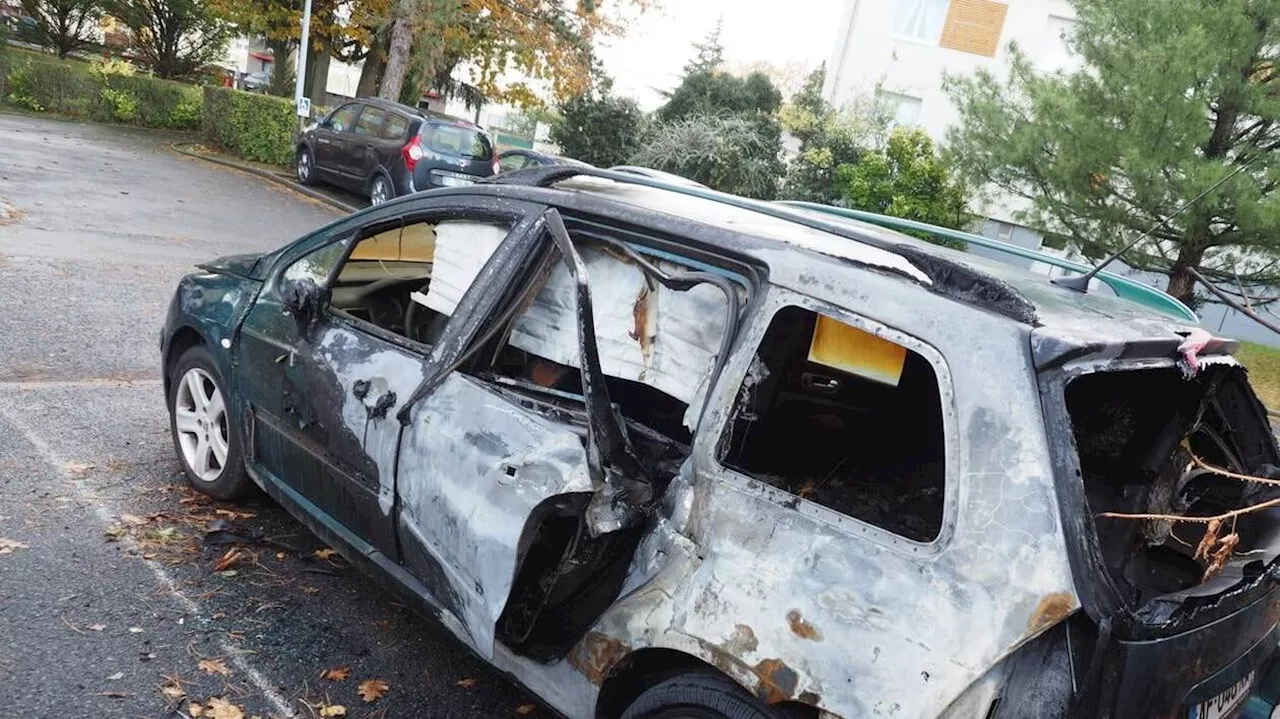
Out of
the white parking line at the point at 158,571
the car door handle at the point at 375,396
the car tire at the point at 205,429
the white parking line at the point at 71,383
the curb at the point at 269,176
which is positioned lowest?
the white parking line at the point at 158,571

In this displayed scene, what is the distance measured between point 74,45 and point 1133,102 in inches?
1129

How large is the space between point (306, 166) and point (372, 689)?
15.2 m

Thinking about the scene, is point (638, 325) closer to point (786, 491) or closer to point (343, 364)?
point (786, 491)

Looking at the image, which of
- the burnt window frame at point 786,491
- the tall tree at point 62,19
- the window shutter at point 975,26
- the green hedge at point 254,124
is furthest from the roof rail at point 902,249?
the tall tree at point 62,19

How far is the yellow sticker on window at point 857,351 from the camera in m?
2.29

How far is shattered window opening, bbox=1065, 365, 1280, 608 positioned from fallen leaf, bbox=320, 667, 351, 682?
2472mm

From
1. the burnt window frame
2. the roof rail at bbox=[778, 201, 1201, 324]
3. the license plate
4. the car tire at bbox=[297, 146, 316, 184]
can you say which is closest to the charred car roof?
the burnt window frame

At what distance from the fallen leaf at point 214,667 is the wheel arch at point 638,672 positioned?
1.33 meters

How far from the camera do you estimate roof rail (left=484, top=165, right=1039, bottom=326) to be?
2127 mm

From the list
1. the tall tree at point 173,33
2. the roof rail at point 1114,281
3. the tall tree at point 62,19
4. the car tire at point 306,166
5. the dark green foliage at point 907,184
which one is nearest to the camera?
the roof rail at point 1114,281

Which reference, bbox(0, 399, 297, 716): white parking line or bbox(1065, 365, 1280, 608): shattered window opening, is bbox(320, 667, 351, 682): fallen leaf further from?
bbox(1065, 365, 1280, 608): shattered window opening

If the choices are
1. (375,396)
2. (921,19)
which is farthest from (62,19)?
(375,396)

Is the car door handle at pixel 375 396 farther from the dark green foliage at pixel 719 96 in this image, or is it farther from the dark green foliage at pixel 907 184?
the dark green foliage at pixel 719 96

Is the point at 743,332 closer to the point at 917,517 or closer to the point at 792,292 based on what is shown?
the point at 792,292
